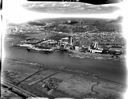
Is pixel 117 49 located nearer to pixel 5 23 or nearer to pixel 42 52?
pixel 42 52

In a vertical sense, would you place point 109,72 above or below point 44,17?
below

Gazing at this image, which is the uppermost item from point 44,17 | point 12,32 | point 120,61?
point 44,17

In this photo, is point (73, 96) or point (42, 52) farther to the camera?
point (42, 52)

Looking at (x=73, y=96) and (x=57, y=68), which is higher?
(x=57, y=68)

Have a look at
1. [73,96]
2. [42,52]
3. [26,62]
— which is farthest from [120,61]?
[26,62]

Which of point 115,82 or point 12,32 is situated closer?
point 115,82

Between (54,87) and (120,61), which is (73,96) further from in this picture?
(120,61)

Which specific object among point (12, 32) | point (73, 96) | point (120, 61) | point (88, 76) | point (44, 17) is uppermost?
point (44, 17)

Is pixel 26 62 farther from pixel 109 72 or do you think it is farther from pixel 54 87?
pixel 109 72

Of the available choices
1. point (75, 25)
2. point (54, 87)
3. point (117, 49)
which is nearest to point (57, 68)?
→ point (54, 87)
